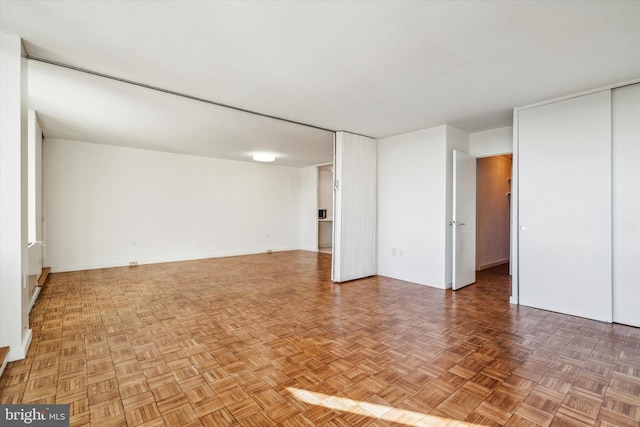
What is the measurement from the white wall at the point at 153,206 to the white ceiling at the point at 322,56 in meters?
1.79

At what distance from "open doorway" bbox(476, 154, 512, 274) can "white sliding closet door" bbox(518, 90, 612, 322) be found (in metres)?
2.27

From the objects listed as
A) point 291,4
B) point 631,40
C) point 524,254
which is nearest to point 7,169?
point 291,4

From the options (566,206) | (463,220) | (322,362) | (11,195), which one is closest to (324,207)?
(463,220)

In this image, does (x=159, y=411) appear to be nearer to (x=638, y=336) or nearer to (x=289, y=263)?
(x=638, y=336)

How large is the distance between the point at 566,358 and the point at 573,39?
2453 mm

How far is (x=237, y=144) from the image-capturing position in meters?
5.89

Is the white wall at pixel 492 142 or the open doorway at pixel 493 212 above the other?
the white wall at pixel 492 142

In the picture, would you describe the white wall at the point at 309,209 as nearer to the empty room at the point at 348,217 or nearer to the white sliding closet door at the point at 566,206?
the empty room at the point at 348,217

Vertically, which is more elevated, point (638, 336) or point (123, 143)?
point (123, 143)

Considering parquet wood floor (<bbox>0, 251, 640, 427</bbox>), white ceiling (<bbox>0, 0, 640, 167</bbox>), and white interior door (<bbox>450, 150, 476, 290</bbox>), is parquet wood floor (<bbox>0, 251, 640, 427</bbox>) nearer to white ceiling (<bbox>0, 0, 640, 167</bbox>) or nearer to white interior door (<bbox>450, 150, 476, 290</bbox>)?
white interior door (<bbox>450, 150, 476, 290</bbox>)

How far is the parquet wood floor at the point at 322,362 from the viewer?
5.68 feet

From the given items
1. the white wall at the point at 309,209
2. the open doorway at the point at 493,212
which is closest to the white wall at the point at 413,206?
the open doorway at the point at 493,212

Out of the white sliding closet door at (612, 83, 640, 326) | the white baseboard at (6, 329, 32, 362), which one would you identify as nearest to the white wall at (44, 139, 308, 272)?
the white baseboard at (6, 329, 32, 362)

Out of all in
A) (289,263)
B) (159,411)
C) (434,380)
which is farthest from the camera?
(289,263)
